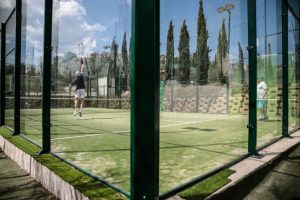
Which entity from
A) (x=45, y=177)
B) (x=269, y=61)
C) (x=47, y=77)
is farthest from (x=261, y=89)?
(x=45, y=177)

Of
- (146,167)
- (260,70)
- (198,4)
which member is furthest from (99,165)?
(260,70)

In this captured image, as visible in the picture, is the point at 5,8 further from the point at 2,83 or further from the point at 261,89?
the point at 261,89

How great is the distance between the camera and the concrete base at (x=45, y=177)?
2.50 meters

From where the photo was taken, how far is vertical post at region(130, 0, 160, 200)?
201 cm

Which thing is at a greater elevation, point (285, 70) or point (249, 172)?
point (285, 70)

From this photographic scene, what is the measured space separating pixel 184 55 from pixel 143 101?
6.52 ft

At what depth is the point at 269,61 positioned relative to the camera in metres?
6.71

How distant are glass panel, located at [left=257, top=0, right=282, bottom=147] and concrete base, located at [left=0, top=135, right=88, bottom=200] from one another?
9.21ft

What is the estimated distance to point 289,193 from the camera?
2904 mm

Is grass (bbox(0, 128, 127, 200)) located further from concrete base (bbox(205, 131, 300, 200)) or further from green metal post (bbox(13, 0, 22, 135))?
green metal post (bbox(13, 0, 22, 135))

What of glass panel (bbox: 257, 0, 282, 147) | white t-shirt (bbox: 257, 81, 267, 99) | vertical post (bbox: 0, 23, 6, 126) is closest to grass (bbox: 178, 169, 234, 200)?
glass panel (bbox: 257, 0, 282, 147)

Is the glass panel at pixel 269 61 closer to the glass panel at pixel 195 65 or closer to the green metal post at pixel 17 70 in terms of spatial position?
the glass panel at pixel 195 65

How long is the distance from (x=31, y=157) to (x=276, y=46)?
15.2 feet

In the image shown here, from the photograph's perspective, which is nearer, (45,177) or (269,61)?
(45,177)
